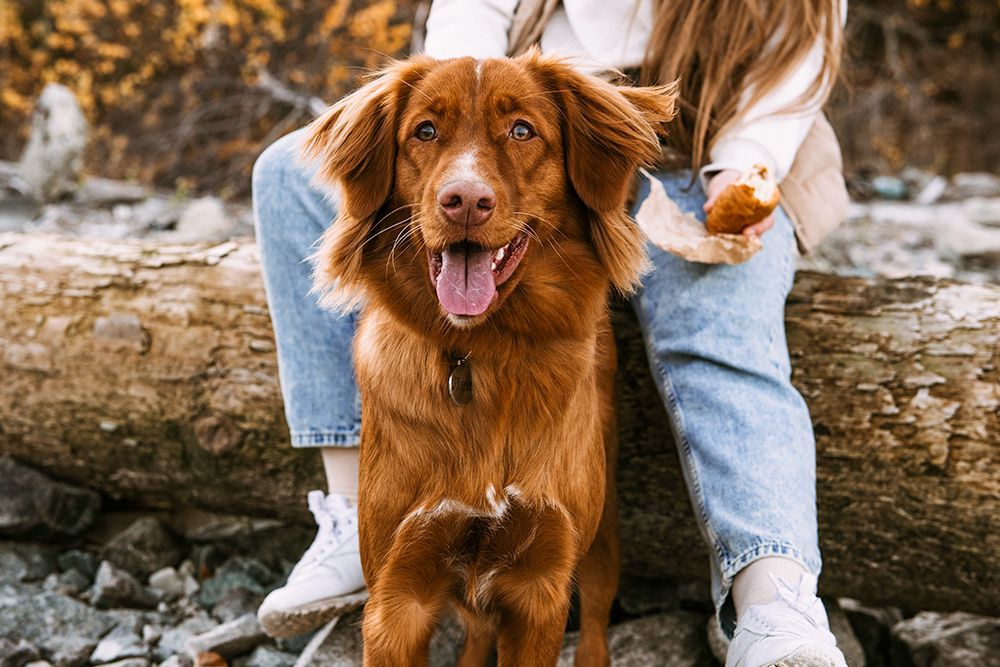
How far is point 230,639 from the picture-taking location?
316 centimetres

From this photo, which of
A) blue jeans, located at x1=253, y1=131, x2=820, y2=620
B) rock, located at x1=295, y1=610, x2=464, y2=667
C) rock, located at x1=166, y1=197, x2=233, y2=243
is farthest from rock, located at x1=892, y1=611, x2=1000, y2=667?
rock, located at x1=166, y1=197, x2=233, y2=243

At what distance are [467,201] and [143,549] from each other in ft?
7.51

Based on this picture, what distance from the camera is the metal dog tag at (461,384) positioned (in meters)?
2.34

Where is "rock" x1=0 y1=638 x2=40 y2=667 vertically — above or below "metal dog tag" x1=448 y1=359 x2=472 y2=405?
below

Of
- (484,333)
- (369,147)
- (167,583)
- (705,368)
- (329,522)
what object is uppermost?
(369,147)

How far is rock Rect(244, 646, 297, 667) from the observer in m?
3.16

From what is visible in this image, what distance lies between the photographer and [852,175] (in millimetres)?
8953

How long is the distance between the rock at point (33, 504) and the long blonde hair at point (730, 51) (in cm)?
252

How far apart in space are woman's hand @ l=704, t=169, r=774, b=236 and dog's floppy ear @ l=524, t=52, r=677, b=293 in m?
0.31

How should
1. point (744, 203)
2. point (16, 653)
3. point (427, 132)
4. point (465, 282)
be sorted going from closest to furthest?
point (465, 282), point (427, 132), point (744, 203), point (16, 653)

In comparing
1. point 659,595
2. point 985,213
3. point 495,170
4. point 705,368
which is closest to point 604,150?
point 495,170

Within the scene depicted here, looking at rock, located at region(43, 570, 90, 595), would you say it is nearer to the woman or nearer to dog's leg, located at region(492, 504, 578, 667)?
the woman

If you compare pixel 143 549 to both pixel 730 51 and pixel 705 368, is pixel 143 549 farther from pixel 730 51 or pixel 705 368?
pixel 730 51

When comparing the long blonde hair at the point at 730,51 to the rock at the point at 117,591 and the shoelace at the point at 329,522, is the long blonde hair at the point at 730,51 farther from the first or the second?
the rock at the point at 117,591
